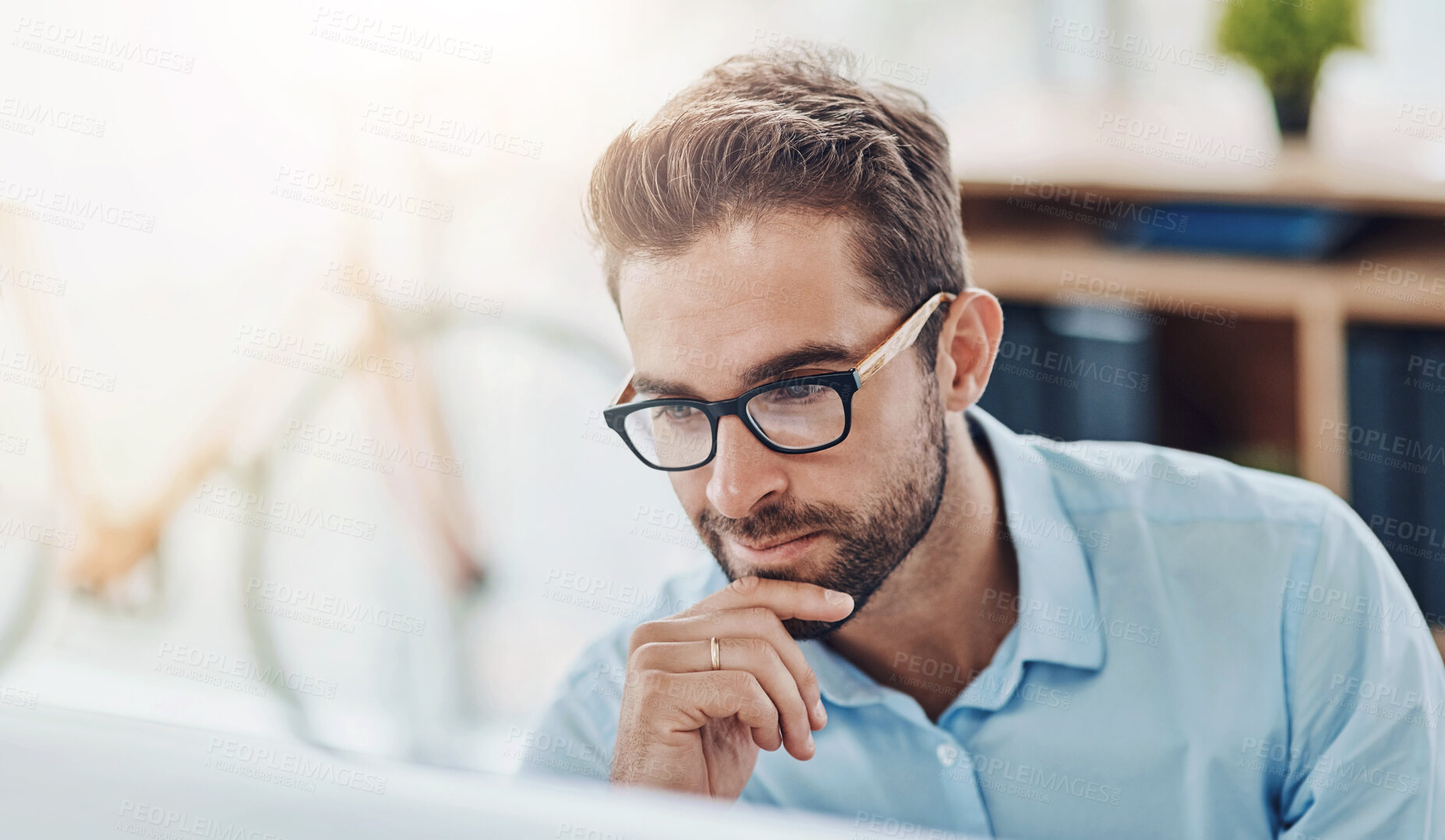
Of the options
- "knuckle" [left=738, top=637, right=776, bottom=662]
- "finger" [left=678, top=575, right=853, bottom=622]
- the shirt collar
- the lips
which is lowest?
the shirt collar

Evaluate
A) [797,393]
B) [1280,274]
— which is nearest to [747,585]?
[797,393]

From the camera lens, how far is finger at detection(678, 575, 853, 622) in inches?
26.6

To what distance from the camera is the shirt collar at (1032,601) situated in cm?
76

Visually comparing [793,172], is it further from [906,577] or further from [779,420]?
[906,577]

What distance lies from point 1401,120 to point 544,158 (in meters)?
1.01

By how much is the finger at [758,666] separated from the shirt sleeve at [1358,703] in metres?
0.35

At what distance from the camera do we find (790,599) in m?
0.68

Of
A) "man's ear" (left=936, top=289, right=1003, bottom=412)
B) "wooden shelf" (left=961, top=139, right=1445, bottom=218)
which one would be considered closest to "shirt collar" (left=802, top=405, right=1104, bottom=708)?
"man's ear" (left=936, top=289, right=1003, bottom=412)

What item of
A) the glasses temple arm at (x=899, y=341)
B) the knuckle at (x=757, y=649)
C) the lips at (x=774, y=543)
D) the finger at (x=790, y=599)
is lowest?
the knuckle at (x=757, y=649)

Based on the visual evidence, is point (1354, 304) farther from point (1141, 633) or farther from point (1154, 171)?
point (1141, 633)

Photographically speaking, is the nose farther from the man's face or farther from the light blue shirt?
the light blue shirt

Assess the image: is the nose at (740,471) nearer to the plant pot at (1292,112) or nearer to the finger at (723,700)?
the finger at (723,700)

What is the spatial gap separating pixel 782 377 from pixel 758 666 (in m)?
0.19

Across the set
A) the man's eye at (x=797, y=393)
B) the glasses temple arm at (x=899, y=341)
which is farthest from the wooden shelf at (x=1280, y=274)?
the man's eye at (x=797, y=393)
